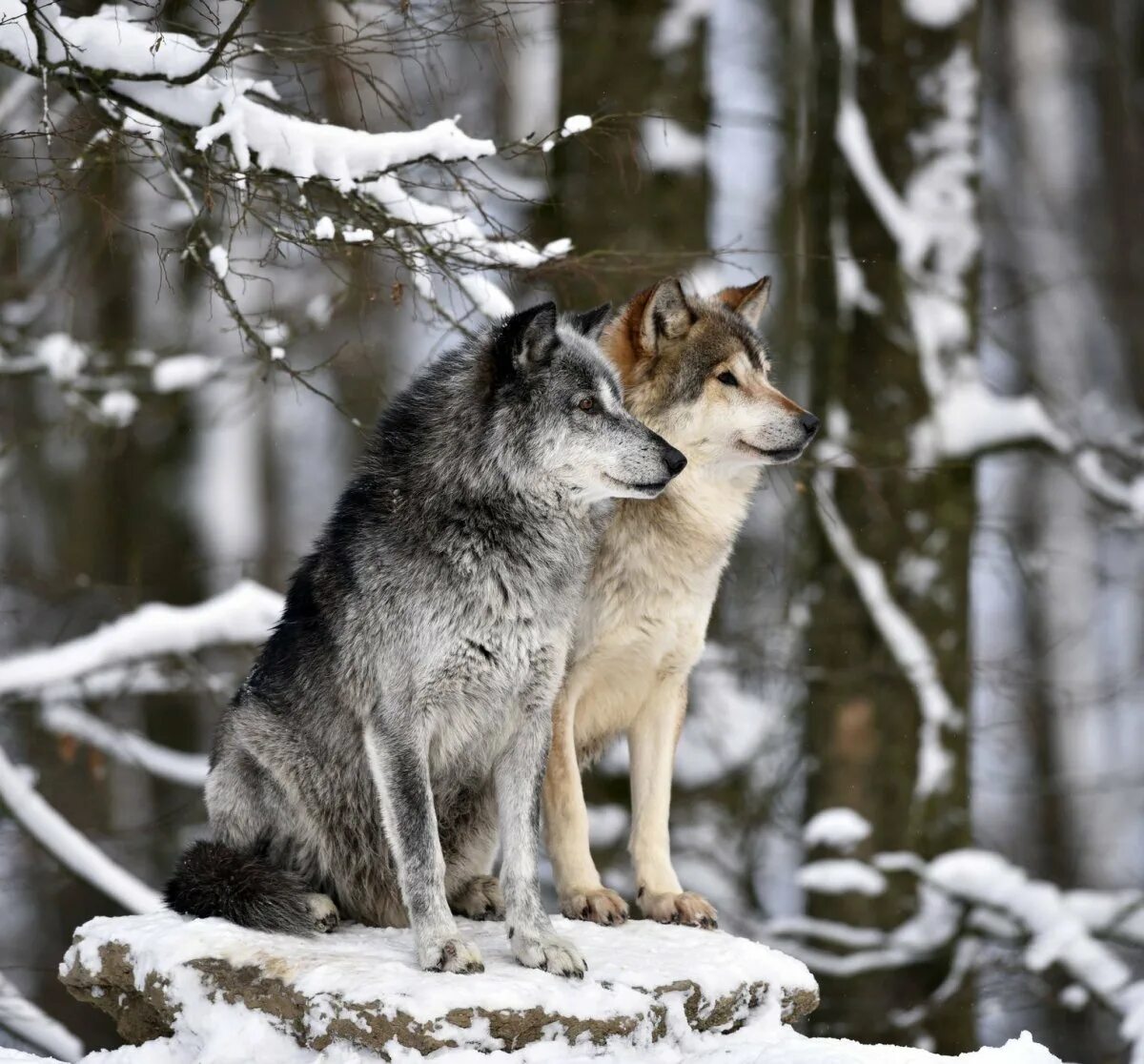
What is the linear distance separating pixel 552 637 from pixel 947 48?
5469 millimetres

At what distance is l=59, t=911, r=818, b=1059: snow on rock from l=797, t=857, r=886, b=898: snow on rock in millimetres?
3794

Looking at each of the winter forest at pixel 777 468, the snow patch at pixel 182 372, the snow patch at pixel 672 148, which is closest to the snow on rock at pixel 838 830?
the winter forest at pixel 777 468

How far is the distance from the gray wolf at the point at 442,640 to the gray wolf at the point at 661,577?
0.49 m

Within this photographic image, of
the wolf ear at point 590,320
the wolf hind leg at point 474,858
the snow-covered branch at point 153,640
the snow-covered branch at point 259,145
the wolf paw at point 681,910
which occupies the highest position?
the snow-covered branch at point 259,145

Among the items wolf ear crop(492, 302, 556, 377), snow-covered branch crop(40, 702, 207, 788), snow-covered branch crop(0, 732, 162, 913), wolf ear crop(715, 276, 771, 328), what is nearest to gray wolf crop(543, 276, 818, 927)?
wolf ear crop(715, 276, 771, 328)

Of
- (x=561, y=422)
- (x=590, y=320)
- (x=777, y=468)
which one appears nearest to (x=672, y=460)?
(x=561, y=422)

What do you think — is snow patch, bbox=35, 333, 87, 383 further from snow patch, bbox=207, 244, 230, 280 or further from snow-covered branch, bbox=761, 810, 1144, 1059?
snow-covered branch, bbox=761, 810, 1144, 1059

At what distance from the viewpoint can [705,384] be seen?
197 inches

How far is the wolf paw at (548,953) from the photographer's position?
13.3 feet

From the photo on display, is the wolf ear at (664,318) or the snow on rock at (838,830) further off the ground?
the wolf ear at (664,318)

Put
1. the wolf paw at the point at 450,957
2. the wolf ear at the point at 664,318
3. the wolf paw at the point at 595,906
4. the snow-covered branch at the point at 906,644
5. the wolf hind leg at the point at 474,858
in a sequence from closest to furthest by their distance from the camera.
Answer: the wolf paw at the point at 450,957, the wolf hind leg at the point at 474,858, the wolf paw at the point at 595,906, the wolf ear at the point at 664,318, the snow-covered branch at the point at 906,644

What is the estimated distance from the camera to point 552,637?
14.0 ft

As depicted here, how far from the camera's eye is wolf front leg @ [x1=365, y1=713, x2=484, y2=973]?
4.02 m

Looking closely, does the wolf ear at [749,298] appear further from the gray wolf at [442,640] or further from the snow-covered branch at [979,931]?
the snow-covered branch at [979,931]
